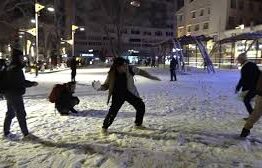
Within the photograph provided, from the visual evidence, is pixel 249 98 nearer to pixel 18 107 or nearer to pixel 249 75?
pixel 249 75

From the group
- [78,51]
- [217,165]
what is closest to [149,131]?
[217,165]

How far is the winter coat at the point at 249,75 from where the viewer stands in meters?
9.66

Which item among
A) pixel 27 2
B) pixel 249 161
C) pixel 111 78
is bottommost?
pixel 249 161

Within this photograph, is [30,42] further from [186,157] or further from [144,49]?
[144,49]

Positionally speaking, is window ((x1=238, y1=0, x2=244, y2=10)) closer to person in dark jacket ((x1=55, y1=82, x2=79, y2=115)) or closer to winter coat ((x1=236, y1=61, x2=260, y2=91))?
winter coat ((x1=236, y1=61, x2=260, y2=91))

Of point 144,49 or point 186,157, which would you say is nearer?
point 186,157

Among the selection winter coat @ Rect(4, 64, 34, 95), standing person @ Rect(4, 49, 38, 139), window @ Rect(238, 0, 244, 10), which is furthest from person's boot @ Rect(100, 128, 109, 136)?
window @ Rect(238, 0, 244, 10)

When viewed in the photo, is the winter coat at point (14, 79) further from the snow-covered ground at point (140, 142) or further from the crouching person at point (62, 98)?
the crouching person at point (62, 98)

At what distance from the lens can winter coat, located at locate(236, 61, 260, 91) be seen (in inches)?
380

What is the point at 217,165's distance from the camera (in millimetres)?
6125

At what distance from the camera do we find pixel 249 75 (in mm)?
→ 9758

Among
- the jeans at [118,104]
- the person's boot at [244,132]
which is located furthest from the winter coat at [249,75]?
the jeans at [118,104]

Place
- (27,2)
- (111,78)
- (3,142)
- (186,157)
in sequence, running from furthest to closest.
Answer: (27,2) → (111,78) → (3,142) → (186,157)

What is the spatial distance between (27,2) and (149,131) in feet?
113
